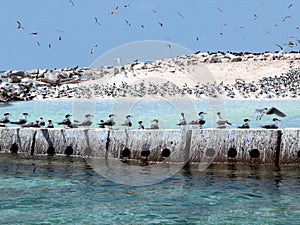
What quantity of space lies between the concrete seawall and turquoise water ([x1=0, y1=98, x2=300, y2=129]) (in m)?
11.3

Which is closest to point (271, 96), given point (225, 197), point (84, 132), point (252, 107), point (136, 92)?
point (252, 107)

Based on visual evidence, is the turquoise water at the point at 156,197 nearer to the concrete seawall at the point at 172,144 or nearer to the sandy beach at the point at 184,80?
the concrete seawall at the point at 172,144

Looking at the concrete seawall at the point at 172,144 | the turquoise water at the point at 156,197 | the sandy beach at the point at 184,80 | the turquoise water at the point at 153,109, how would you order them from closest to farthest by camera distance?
1. the turquoise water at the point at 156,197
2. the concrete seawall at the point at 172,144
3. the turquoise water at the point at 153,109
4. the sandy beach at the point at 184,80

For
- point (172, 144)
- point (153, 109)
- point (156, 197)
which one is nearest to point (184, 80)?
point (153, 109)

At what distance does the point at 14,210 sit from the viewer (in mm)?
Answer: 10188

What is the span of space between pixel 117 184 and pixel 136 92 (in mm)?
36614

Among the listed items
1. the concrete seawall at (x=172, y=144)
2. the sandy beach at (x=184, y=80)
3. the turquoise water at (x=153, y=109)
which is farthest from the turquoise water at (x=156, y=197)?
the sandy beach at (x=184, y=80)

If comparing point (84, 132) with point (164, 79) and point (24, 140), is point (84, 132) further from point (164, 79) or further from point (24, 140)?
point (164, 79)

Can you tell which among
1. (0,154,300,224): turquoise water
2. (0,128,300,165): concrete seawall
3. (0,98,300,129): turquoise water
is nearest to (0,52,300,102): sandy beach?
(0,98,300,129): turquoise water

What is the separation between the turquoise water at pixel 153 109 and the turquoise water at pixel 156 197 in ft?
43.9

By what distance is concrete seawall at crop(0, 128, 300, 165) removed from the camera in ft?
44.6

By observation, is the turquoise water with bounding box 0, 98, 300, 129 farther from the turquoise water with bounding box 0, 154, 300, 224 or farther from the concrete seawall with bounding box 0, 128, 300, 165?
the turquoise water with bounding box 0, 154, 300, 224

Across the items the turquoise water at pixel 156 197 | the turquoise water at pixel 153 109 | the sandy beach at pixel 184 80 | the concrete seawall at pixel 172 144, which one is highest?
the sandy beach at pixel 184 80

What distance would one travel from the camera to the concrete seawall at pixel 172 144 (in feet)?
44.6
